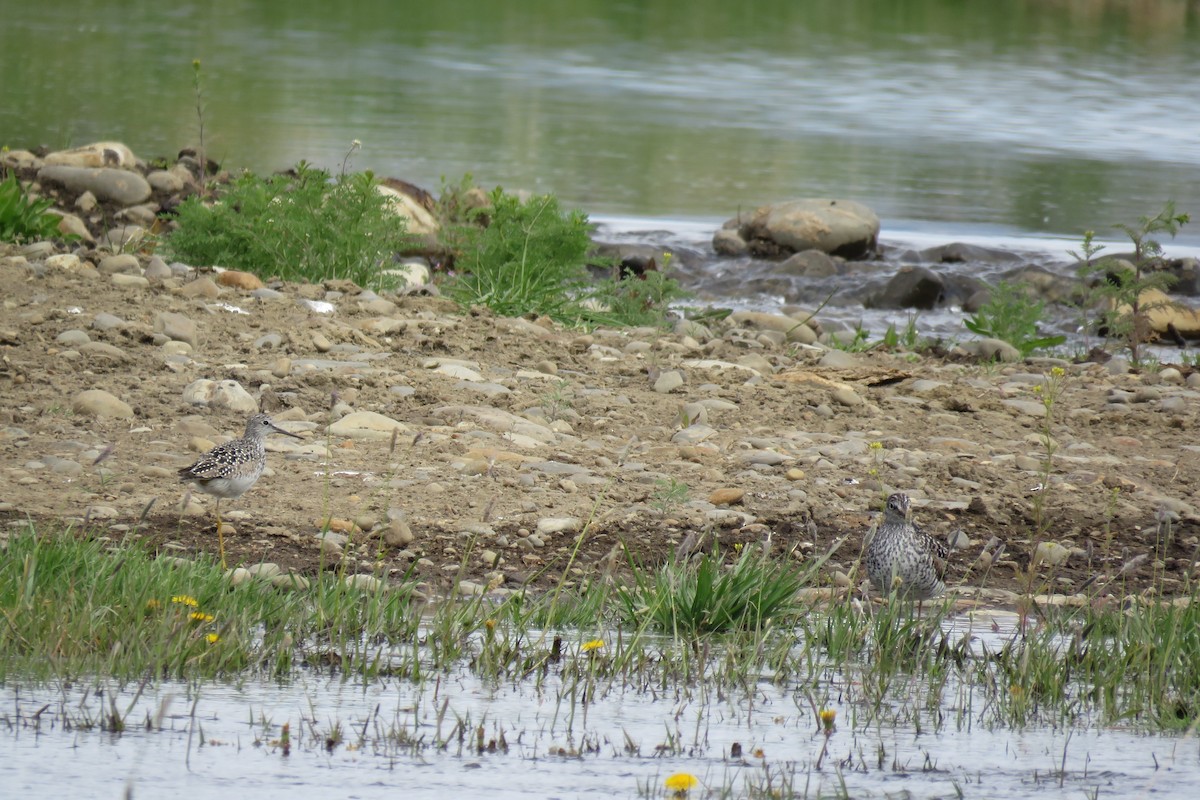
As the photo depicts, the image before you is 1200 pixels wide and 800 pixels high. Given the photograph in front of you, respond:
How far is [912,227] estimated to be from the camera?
60.7 feet

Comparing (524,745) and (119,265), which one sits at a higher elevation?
(119,265)

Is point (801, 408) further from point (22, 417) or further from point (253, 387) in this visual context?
point (22, 417)

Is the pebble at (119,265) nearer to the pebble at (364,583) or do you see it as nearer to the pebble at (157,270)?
the pebble at (157,270)

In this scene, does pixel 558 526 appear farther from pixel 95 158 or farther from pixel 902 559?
pixel 95 158

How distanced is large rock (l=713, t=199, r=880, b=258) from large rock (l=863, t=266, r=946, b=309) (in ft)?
5.49

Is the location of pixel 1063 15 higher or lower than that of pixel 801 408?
higher

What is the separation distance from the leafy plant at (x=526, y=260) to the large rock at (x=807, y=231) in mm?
6258

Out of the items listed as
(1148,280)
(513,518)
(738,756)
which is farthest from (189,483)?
(1148,280)

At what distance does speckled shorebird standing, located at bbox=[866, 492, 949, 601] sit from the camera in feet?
17.6

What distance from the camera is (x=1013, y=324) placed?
38.9 ft

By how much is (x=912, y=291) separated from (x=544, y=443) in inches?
328

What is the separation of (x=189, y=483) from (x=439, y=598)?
135 cm

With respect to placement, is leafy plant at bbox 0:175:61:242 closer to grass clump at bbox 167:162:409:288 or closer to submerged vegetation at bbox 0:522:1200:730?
grass clump at bbox 167:162:409:288

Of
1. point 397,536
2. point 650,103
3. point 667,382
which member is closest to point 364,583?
point 397,536
